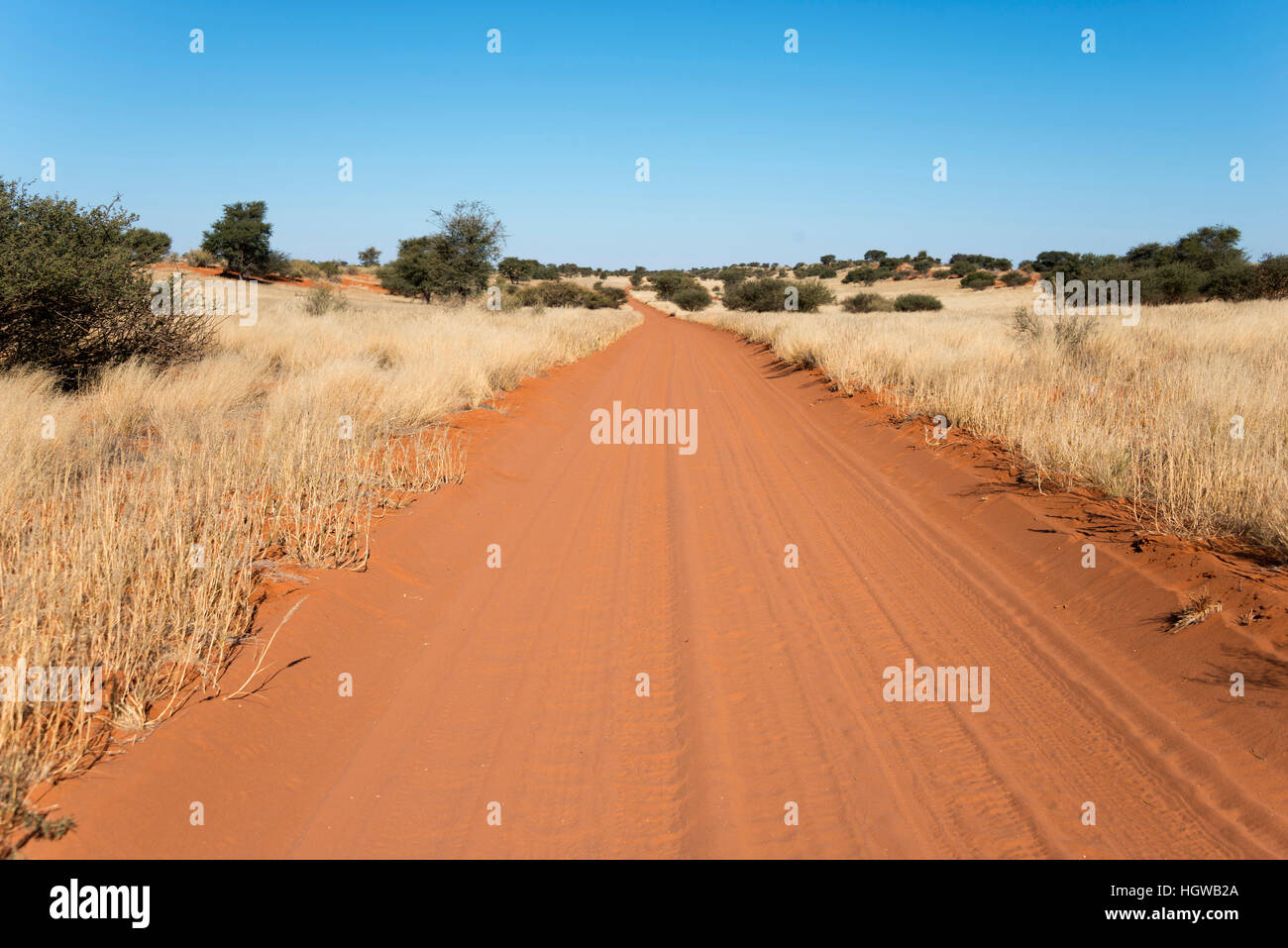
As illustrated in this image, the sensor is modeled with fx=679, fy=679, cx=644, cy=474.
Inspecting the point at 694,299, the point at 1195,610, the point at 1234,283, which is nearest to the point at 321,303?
the point at 1195,610

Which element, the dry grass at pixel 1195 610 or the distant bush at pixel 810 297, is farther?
the distant bush at pixel 810 297

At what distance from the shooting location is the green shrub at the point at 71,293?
8.89 metres

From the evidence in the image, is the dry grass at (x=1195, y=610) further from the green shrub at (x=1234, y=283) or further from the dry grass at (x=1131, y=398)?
the green shrub at (x=1234, y=283)

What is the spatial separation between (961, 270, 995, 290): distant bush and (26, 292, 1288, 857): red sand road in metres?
65.4

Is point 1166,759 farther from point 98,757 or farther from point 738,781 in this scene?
point 98,757

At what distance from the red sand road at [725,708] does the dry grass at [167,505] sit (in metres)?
0.25

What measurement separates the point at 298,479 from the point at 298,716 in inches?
A: 107

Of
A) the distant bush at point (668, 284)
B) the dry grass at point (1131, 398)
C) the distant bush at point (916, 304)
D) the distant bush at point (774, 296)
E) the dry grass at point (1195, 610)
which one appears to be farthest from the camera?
the distant bush at point (668, 284)

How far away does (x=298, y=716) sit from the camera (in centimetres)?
358

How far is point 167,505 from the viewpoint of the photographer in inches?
176

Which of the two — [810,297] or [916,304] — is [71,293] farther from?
[916,304]

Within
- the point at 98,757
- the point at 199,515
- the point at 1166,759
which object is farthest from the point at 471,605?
the point at 1166,759

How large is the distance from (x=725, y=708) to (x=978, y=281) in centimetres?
7005

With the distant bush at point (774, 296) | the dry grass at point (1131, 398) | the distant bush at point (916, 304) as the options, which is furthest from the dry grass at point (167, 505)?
the distant bush at point (916, 304)
